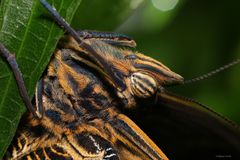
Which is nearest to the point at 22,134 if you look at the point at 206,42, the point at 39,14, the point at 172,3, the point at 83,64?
the point at 83,64

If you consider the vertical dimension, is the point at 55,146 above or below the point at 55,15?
below

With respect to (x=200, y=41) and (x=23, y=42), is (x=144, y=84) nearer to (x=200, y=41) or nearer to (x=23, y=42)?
(x=23, y=42)

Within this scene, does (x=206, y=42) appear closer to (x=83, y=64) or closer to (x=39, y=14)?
(x=83, y=64)

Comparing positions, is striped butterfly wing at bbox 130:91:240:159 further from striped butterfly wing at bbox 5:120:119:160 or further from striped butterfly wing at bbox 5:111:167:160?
striped butterfly wing at bbox 5:120:119:160

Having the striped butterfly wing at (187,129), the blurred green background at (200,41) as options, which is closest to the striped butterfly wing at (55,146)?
the striped butterfly wing at (187,129)

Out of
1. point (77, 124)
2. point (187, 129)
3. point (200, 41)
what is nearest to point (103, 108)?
point (77, 124)

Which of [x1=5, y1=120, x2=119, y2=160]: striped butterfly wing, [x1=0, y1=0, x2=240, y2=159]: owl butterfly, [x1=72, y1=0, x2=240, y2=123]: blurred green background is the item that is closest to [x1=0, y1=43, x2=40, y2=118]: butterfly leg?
[x1=0, y1=0, x2=240, y2=159]: owl butterfly
